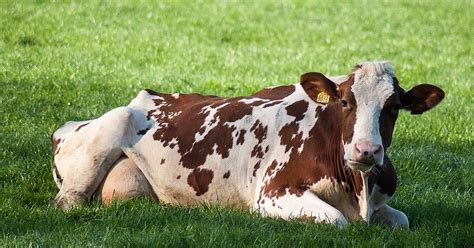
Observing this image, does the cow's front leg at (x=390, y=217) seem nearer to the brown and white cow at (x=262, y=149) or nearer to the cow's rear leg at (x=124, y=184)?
the brown and white cow at (x=262, y=149)

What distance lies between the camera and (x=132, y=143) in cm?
902

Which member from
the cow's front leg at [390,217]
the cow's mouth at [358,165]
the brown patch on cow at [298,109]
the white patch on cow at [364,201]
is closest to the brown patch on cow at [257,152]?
the brown patch on cow at [298,109]

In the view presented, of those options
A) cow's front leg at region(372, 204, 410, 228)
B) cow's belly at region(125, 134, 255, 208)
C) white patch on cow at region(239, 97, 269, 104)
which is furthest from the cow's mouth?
white patch on cow at region(239, 97, 269, 104)

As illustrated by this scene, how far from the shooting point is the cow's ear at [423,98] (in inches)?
316

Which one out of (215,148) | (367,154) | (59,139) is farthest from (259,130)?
(59,139)

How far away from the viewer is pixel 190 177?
8.70 metres

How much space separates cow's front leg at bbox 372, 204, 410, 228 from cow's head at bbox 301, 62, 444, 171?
736mm

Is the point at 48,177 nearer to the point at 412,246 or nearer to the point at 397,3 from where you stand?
the point at 412,246

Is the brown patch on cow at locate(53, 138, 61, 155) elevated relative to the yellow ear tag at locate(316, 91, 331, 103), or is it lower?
lower

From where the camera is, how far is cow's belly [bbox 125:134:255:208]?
8.52 m

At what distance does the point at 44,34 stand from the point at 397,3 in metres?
11.3

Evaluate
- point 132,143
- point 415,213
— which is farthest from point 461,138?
point 132,143

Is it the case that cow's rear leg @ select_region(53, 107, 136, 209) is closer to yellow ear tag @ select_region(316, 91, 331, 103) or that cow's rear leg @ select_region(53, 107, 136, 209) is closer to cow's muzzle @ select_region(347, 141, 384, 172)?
yellow ear tag @ select_region(316, 91, 331, 103)

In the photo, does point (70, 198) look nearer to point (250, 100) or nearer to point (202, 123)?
point (202, 123)
